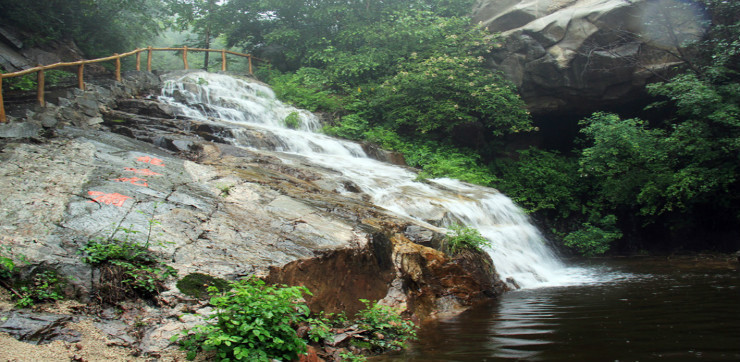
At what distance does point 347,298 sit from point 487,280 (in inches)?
109

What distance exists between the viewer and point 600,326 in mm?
4242

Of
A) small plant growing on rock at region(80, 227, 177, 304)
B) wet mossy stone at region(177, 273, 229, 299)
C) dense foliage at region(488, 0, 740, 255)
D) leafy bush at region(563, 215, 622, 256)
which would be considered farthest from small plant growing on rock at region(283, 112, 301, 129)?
wet mossy stone at region(177, 273, 229, 299)

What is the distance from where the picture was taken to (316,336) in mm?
3867

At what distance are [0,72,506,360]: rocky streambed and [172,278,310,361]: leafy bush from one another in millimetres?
324

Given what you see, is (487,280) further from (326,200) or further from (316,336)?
(316,336)

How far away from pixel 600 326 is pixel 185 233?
14.8 ft

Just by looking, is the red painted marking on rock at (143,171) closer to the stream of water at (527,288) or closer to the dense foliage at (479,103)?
the stream of water at (527,288)

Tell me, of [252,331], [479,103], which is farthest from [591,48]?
[252,331]

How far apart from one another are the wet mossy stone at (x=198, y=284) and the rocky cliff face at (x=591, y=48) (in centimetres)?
1350

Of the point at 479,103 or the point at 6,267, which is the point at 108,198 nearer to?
the point at 6,267

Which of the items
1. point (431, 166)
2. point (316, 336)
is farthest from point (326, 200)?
point (431, 166)

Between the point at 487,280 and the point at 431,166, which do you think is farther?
the point at 431,166

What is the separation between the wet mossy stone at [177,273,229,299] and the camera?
4.04m

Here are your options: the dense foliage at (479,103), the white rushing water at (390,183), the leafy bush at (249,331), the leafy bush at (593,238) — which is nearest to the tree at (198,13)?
the dense foliage at (479,103)
